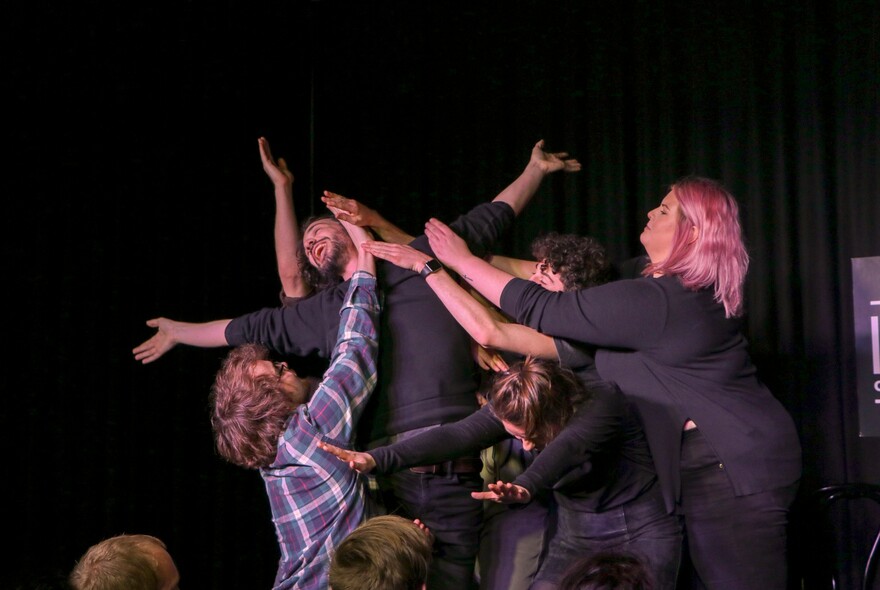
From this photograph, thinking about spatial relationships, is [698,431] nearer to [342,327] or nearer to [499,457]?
[499,457]

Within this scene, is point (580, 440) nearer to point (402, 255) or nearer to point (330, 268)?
point (402, 255)

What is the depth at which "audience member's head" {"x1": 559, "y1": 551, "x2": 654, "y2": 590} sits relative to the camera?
142 centimetres

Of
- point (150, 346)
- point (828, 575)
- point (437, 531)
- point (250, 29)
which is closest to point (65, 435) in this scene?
point (150, 346)

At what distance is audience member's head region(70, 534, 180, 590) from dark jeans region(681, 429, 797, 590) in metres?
1.29

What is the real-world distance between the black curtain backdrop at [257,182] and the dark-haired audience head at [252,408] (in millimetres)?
482

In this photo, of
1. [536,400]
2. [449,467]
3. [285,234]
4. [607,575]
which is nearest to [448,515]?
[449,467]

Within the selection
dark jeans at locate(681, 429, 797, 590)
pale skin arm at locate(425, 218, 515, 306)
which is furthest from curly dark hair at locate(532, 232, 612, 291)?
dark jeans at locate(681, 429, 797, 590)

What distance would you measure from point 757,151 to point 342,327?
1876 mm

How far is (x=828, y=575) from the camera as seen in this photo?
11.0 ft

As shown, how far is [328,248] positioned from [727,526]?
4.99ft

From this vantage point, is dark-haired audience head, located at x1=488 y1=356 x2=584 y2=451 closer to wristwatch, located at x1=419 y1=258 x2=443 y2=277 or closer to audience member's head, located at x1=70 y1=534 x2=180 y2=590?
wristwatch, located at x1=419 y1=258 x2=443 y2=277

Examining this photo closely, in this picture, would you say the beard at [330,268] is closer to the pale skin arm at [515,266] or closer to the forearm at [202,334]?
the forearm at [202,334]

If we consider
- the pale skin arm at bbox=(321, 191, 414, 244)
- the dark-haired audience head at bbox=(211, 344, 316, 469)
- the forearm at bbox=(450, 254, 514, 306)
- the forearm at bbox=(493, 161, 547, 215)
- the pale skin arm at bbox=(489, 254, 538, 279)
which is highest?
the forearm at bbox=(493, 161, 547, 215)

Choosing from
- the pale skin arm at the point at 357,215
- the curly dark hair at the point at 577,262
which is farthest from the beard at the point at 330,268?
the curly dark hair at the point at 577,262
